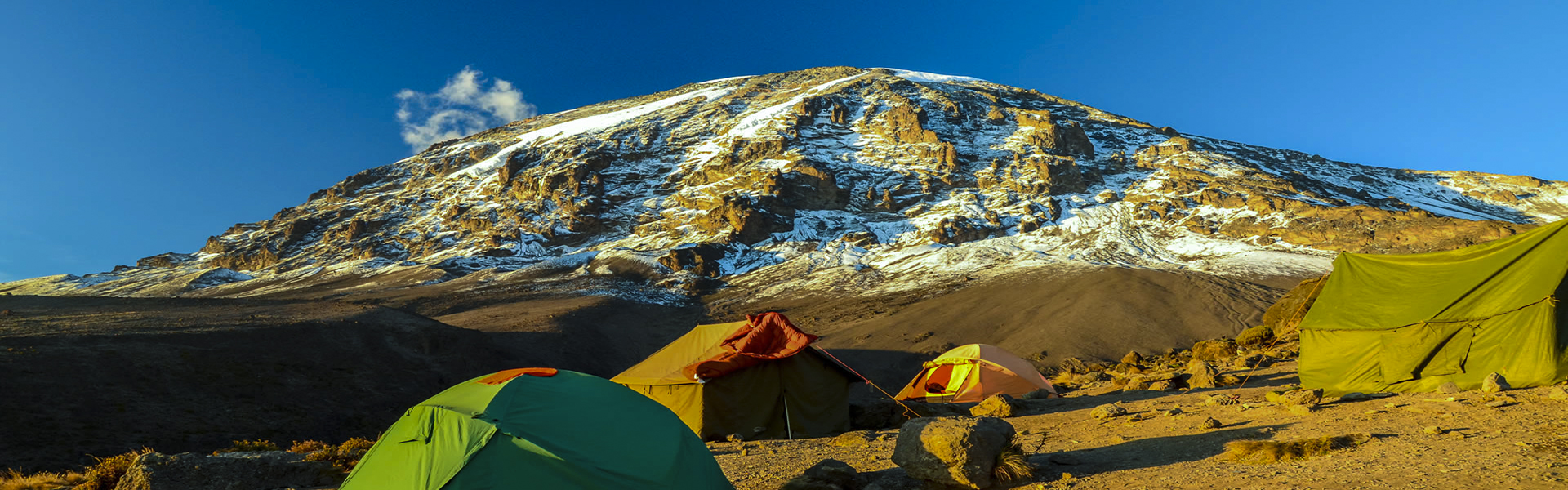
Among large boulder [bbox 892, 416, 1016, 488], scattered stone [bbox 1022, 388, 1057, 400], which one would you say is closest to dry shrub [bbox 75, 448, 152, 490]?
large boulder [bbox 892, 416, 1016, 488]

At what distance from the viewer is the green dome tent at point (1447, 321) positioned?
9758 mm

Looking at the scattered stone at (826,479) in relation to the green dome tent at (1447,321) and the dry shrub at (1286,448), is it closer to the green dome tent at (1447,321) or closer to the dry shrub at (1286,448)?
the dry shrub at (1286,448)

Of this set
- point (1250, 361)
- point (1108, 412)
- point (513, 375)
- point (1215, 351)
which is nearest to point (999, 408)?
point (1108, 412)

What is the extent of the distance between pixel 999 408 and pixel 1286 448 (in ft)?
21.7

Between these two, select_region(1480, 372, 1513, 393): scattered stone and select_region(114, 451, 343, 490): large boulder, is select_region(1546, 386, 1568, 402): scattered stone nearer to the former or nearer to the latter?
select_region(1480, 372, 1513, 393): scattered stone

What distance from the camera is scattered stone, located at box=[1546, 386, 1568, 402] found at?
827 cm

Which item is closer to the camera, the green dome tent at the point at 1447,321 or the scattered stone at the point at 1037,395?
the green dome tent at the point at 1447,321

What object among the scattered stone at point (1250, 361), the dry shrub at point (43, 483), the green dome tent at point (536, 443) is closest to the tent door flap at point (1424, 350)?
the scattered stone at point (1250, 361)

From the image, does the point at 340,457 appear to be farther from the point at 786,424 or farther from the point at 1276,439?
the point at 1276,439

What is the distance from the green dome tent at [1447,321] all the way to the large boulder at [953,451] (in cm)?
816

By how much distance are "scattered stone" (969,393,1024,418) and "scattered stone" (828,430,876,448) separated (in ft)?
10.0

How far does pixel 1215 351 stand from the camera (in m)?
20.6

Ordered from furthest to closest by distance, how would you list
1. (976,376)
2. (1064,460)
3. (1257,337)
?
(1257,337) < (976,376) < (1064,460)

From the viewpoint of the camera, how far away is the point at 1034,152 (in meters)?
93.2
